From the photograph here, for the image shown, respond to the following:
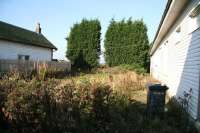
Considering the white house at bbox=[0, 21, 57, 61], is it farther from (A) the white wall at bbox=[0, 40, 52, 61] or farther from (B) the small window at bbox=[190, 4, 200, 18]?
(B) the small window at bbox=[190, 4, 200, 18]

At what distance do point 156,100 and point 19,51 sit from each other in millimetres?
21814

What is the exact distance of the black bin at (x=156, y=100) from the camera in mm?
9109

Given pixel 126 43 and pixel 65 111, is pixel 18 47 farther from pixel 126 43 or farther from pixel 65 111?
pixel 65 111

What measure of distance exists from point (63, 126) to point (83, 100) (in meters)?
0.82

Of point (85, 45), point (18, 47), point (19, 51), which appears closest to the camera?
point (18, 47)

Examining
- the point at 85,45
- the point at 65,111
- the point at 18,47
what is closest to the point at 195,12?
the point at 65,111

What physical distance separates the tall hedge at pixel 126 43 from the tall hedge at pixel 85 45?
4.76 ft

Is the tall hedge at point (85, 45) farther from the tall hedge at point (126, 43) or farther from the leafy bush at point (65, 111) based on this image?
the leafy bush at point (65, 111)

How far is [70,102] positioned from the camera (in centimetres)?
641

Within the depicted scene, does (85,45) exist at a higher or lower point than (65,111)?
higher

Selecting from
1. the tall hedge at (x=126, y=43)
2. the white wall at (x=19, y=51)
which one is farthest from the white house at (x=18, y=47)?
the tall hedge at (x=126, y=43)

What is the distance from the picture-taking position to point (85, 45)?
39.6 metres

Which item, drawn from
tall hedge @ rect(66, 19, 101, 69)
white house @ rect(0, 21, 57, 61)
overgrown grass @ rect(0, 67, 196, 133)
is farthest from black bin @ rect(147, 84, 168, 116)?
tall hedge @ rect(66, 19, 101, 69)

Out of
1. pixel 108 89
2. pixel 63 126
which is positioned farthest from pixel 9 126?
pixel 108 89
